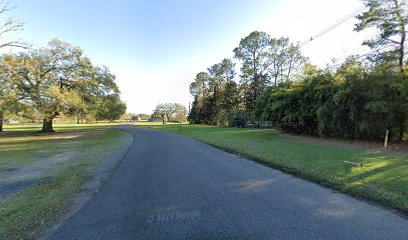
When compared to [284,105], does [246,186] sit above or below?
below

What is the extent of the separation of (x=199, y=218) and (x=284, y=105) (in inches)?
583

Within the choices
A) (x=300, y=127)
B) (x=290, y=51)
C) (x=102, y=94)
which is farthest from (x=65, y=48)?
(x=290, y=51)

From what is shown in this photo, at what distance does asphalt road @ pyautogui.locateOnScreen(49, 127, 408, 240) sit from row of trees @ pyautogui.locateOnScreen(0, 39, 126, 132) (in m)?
18.3

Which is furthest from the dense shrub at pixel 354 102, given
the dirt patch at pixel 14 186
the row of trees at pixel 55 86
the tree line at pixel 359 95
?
the row of trees at pixel 55 86

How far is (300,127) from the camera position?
1593cm

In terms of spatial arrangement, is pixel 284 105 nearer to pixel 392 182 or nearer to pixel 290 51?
pixel 392 182

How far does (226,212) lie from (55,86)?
904 inches

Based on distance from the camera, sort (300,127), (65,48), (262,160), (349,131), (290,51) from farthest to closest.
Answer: (290,51), (65,48), (300,127), (349,131), (262,160)

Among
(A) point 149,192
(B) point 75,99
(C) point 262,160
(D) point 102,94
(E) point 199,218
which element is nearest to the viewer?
(E) point 199,218

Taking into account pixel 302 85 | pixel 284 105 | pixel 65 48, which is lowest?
pixel 284 105

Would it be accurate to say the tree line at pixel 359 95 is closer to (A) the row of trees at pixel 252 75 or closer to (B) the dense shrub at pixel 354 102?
(B) the dense shrub at pixel 354 102

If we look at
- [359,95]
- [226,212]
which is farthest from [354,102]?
[226,212]

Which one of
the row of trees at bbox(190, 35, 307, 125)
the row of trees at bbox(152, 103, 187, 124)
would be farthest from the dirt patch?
the row of trees at bbox(152, 103, 187, 124)

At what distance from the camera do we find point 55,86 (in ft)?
64.2
